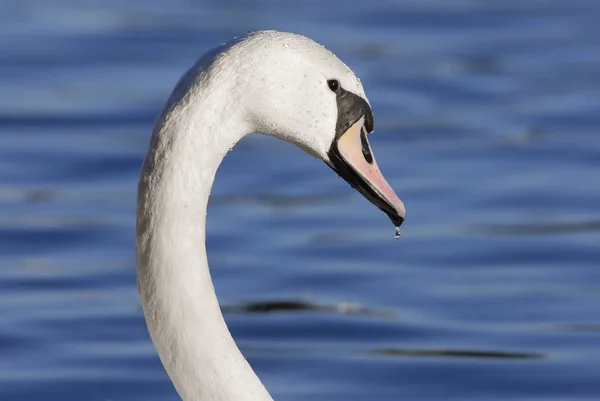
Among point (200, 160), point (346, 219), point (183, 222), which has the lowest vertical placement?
point (183, 222)

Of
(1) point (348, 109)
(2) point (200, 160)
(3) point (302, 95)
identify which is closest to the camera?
(2) point (200, 160)

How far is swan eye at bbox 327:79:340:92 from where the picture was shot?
479 cm

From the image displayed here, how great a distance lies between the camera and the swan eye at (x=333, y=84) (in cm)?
479

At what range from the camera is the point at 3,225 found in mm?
9688

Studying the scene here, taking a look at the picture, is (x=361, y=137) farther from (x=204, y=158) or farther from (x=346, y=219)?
(x=346, y=219)

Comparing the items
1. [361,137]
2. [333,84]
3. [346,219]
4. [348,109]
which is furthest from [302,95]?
[346,219]

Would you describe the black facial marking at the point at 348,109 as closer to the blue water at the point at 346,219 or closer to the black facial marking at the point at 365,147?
the black facial marking at the point at 365,147

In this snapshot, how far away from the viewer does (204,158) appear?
4594 mm

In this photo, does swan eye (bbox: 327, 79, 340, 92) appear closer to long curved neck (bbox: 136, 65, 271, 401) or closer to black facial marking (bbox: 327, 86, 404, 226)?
black facial marking (bbox: 327, 86, 404, 226)

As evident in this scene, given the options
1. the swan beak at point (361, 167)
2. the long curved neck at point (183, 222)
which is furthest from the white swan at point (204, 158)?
the swan beak at point (361, 167)

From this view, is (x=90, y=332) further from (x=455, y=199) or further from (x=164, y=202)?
(x=164, y=202)

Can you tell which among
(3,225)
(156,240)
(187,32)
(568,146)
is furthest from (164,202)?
(187,32)

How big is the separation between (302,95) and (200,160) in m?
0.34

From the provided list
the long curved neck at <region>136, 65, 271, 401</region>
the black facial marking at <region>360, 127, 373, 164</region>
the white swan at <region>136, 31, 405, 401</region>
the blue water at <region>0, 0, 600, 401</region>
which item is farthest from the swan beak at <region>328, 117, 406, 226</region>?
the blue water at <region>0, 0, 600, 401</region>
